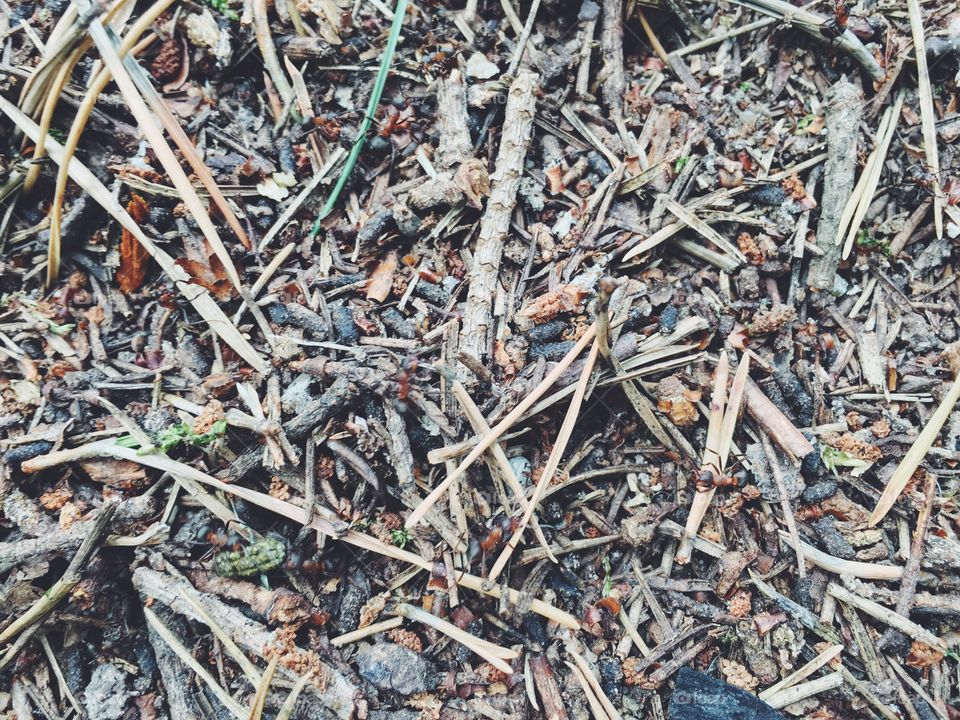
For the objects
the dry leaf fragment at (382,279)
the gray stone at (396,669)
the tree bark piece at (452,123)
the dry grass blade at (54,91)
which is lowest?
the gray stone at (396,669)

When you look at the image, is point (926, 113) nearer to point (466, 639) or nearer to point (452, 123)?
point (452, 123)

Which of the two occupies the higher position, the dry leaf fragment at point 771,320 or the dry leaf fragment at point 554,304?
the dry leaf fragment at point 554,304

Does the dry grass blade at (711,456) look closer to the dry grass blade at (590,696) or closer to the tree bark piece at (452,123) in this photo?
the dry grass blade at (590,696)

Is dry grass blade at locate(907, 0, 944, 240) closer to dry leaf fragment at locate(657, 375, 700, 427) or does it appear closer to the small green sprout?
dry leaf fragment at locate(657, 375, 700, 427)

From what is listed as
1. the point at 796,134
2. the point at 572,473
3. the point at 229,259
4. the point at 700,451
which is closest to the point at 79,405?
the point at 229,259

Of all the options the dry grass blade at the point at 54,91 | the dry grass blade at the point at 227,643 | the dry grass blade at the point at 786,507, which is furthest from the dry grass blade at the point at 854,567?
the dry grass blade at the point at 54,91

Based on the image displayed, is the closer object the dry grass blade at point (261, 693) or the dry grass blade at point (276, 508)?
the dry grass blade at point (261, 693)

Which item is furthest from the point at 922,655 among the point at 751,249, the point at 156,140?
the point at 156,140
